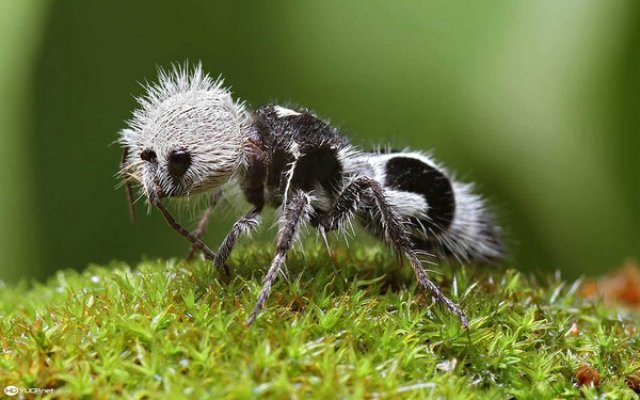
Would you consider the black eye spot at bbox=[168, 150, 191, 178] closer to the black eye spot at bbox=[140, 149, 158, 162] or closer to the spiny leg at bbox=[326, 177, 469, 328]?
the black eye spot at bbox=[140, 149, 158, 162]

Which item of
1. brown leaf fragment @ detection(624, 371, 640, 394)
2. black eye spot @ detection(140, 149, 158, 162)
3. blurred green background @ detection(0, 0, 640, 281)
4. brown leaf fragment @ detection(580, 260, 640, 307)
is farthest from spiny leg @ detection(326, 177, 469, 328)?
blurred green background @ detection(0, 0, 640, 281)

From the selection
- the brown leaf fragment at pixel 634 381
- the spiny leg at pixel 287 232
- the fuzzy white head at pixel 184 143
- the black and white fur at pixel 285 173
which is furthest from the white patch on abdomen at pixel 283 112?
the brown leaf fragment at pixel 634 381

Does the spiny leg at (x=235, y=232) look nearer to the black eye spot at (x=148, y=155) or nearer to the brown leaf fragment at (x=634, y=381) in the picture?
the black eye spot at (x=148, y=155)

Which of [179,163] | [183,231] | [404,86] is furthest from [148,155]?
[404,86]

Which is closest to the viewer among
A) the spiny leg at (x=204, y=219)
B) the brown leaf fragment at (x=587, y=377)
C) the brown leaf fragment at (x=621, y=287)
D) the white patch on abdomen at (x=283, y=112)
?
the brown leaf fragment at (x=587, y=377)

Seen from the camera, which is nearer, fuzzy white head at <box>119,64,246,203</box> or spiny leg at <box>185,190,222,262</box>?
fuzzy white head at <box>119,64,246,203</box>

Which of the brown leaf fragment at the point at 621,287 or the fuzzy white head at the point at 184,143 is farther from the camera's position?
the brown leaf fragment at the point at 621,287

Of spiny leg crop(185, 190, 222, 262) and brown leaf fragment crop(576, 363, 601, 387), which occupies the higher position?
spiny leg crop(185, 190, 222, 262)

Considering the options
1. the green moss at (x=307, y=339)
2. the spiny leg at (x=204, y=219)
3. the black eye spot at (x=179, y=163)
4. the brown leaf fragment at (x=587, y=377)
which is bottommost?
the brown leaf fragment at (x=587, y=377)
